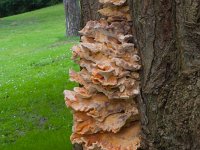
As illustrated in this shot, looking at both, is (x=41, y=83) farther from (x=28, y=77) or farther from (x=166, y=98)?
(x=166, y=98)

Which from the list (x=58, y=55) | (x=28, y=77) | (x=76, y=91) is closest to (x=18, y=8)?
(x=58, y=55)

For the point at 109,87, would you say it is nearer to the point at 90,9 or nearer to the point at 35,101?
the point at 90,9

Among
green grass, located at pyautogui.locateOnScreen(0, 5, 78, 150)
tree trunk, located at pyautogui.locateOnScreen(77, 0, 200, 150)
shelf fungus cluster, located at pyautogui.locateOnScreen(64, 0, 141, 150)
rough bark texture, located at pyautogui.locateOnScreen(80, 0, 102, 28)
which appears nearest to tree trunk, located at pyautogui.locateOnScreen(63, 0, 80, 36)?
green grass, located at pyautogui.locateOnScreen(0, 5, 78, 150)

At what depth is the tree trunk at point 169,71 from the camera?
2822 mm

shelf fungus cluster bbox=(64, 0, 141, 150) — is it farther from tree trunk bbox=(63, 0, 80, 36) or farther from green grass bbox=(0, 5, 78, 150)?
tree trunk bbox=(63, 0, 80, 36)

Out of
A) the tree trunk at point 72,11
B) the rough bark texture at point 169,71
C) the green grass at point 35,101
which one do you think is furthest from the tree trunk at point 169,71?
the tree trunk at point 72,11

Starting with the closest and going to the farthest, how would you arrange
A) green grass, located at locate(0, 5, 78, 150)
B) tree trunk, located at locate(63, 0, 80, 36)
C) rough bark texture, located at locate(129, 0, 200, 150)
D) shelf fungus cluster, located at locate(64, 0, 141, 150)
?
rough bark texture, located at locate(129, 0, 200, 150), shelf fungus cluster, located at locate(64, 0, 141, 150), green grass, located at locate(0, 5, 78, 150), tree trunk, located at locate(63, 0, 80, 36)

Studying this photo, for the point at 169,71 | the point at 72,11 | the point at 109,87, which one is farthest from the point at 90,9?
the point at 72,11

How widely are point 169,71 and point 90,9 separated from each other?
1.05 meters

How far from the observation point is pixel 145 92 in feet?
10.2

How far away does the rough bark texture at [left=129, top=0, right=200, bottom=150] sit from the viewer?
9.26 ft

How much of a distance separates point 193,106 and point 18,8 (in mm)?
44321

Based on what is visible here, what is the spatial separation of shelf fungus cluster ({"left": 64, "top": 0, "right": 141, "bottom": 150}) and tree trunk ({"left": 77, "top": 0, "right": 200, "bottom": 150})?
0.28 feet

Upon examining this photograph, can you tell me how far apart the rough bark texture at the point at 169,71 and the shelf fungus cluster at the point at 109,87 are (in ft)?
0.30
